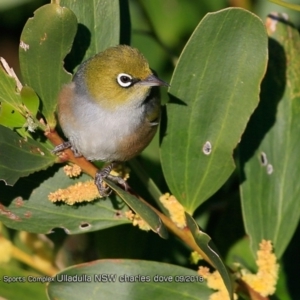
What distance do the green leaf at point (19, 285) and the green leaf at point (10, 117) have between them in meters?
0.69

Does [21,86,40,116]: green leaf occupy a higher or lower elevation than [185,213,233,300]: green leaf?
higher

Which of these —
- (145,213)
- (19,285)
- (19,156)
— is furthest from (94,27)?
(19,285)

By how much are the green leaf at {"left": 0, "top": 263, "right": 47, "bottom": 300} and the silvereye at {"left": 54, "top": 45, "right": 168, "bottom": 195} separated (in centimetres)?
57

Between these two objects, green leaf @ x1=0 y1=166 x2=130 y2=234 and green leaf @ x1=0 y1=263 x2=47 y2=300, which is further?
green leaf @ x1=0 y1=263 x2=47 y2=300

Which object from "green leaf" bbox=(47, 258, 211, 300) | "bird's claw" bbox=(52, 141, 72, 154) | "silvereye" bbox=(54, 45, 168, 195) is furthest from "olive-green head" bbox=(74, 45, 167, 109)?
"green leaf" bbox=(47, 258, 211, 300)

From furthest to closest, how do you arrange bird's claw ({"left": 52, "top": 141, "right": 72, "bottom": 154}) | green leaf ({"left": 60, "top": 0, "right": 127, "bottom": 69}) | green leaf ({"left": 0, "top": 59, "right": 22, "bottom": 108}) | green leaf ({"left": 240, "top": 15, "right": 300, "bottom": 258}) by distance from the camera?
green leaf ({"left": 240, "top": 15, "right": 300, "bottom": 258}) < green leaf ({"left": 60, "top": 0, "right": 127, "bottom": 69}) < bird's claw ({"left": 52, "top": 141, "right": 72, "bottom": 154}) < green leaf ({"left": 0, "top": 59, "right": 22, "bottom": 108})

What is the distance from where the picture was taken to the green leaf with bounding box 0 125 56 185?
2322 millimetres

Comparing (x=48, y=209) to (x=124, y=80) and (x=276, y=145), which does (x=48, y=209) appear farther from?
(x=276, y=145)

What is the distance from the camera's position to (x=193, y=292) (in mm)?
2607

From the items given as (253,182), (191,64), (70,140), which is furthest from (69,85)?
(253,182)

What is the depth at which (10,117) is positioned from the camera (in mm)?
2447

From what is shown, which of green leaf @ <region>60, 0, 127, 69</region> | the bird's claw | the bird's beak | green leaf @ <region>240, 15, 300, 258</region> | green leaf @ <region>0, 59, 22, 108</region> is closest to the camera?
green leaf @ <region>0, 59, 22, 108</region>

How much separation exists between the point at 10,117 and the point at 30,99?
11 centimetres

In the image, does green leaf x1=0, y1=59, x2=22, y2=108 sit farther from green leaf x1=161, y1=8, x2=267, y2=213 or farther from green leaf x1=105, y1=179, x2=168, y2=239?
green leaf x1=161, y1=8, x2=267, y2=213
